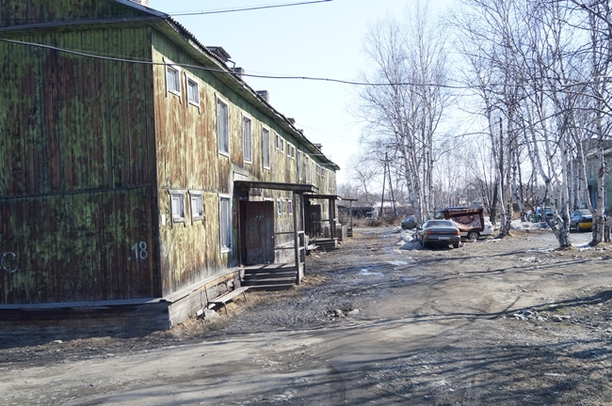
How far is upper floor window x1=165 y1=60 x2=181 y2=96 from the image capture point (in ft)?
38.1

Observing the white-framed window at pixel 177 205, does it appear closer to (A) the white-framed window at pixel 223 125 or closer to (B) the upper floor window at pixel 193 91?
(B) the upper floor window at pixel 193 91

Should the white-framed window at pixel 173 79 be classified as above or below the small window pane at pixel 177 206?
above

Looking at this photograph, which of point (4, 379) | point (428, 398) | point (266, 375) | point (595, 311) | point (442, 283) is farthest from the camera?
point (442, 283)

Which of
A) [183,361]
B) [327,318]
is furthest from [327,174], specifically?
[183,361]

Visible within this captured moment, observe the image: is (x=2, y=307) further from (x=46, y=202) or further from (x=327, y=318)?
(x=327, y=318)

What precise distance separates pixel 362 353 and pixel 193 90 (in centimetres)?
818

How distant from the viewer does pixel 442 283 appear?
14.7 m

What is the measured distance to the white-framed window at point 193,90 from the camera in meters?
12.7

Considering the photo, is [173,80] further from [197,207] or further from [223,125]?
[223,125]

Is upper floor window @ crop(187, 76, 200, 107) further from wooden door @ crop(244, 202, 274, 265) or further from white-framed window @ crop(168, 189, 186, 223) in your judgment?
wooden door @ crop(244, 202, 274, 265)

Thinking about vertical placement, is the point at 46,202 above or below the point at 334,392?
above

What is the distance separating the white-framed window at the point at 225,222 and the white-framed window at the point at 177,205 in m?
2.81

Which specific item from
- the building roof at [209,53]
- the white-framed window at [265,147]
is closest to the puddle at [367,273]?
the white-framed window at [265,147]

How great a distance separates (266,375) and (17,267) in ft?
22.7
